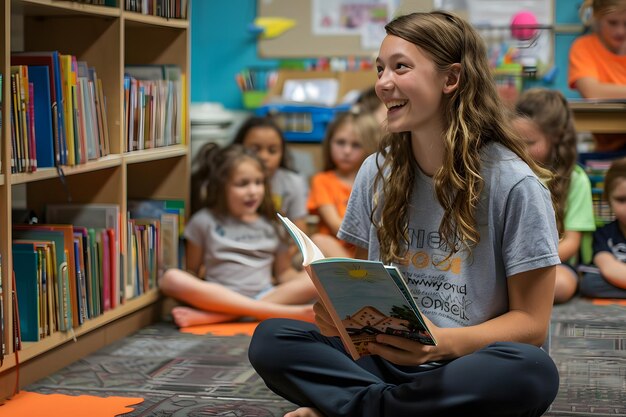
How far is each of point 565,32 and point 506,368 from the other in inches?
120

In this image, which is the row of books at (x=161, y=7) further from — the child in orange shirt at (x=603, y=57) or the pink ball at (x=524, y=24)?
the pink ball at (x=524, y=24)

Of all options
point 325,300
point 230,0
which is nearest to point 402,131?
point 325,300

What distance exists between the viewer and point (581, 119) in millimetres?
3115

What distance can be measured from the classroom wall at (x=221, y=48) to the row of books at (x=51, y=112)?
2.30 meters

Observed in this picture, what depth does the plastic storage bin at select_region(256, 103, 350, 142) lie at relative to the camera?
3910 mm

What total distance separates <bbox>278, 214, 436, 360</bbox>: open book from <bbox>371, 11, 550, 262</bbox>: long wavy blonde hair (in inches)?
9.6

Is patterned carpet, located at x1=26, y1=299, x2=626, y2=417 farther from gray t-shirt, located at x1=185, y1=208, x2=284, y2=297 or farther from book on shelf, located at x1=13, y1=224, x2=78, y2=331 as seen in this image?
gray t-shirt, located at x1=185, y1=208, x2=284, y2=297

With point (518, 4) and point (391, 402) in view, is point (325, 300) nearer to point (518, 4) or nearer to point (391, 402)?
point (391, 402)

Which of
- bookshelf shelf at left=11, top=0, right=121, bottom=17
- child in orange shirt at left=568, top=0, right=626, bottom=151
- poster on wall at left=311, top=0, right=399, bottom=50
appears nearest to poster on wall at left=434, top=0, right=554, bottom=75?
poster on wall at left=311, top=0, right=399, bottom=50

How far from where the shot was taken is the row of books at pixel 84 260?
2084 millimetres

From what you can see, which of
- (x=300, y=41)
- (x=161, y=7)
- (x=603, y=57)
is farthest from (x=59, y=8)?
(x=300, y=41)

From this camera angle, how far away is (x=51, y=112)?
83.6 inches

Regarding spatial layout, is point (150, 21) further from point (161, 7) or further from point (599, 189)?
point (599, 189)

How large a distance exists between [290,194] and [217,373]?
48.5 inches
